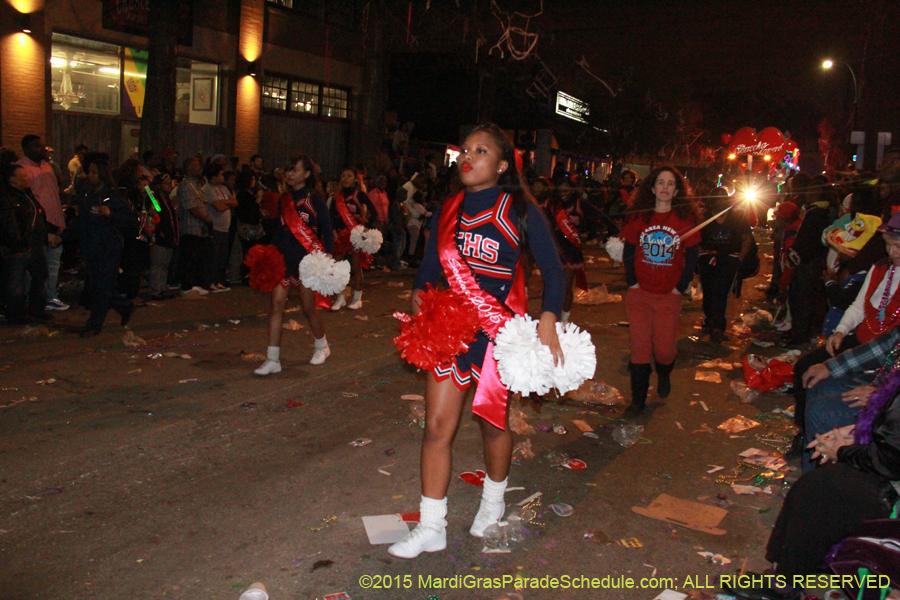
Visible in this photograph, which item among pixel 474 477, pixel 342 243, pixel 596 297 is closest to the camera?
pixel 474 477

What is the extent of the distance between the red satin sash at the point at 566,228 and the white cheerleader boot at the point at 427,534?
576 centimetres

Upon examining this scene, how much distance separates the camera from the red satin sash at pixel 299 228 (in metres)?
6.79

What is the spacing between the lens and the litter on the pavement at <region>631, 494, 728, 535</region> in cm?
418

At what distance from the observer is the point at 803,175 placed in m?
11.3

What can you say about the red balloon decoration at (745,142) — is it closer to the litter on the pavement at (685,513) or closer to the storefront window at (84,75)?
the storefront window at (84,75)

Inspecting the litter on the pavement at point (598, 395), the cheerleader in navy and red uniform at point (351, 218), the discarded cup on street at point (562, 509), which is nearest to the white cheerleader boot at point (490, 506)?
the discarded cup on street at point (562, 509)

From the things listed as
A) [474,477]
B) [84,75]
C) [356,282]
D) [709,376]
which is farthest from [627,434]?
[84,75]

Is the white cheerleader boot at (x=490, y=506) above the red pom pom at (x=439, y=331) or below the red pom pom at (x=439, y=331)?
below

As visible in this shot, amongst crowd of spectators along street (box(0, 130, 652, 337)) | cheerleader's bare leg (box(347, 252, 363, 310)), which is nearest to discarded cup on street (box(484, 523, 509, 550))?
crowd of spectators along street (box(0, 130, 652, 337))

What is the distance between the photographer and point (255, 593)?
323cm

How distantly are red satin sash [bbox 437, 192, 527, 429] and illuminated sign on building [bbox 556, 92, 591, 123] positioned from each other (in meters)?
29.2

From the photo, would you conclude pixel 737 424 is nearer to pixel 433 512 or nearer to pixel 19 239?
pixel 433 512

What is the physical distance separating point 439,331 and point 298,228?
→ 3.64 metres

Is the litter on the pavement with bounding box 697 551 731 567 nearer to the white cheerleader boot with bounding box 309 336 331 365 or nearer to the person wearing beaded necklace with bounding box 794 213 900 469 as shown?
the person wearing beaded necklace with bounding box 794 213 900 469
